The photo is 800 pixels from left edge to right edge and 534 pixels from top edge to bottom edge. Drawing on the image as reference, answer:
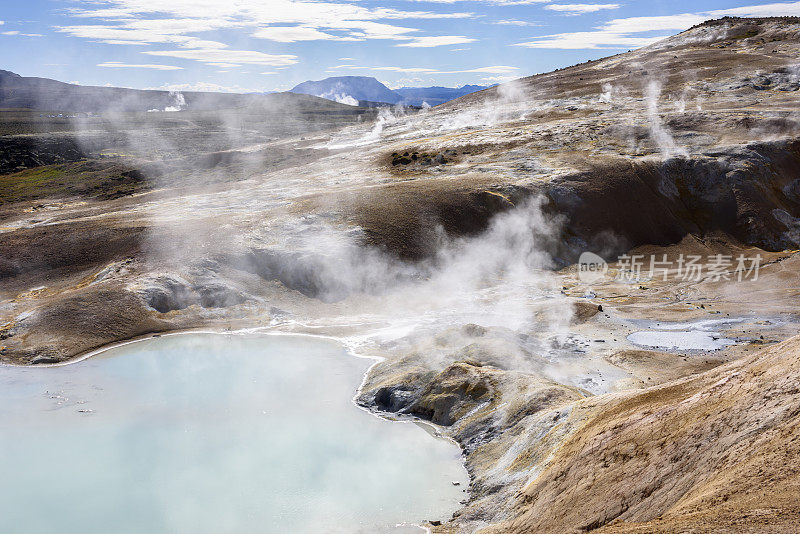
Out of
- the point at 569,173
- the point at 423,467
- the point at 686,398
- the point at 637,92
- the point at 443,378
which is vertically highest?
the point at 637,92

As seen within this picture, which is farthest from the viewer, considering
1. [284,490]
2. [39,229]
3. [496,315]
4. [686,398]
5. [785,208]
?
[785,208]

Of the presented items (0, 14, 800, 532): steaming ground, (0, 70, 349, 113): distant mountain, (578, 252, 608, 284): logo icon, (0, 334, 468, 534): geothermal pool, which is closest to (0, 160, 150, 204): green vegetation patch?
(0, 14, 800, 532): steaming ground

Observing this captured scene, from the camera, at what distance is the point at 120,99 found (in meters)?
177

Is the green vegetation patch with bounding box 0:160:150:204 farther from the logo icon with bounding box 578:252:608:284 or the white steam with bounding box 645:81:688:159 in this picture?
the white steam with bounding box 645:81:688:159

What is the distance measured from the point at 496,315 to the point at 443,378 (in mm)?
9307

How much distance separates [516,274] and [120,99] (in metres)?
174

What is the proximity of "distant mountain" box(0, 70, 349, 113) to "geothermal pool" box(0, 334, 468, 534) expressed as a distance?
128862 millimetres

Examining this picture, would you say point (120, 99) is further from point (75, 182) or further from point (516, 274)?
point (516, 274)

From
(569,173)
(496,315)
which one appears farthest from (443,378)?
Result: (569,173)

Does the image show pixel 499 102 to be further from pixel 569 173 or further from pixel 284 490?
pixel 284 490

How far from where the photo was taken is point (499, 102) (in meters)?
77.9

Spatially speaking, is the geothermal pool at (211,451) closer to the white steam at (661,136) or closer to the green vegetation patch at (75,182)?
the white steam at (661,136)

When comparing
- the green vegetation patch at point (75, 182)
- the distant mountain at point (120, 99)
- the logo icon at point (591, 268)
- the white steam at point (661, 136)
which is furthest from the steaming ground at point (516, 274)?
the distant mountain at point (120, 99)

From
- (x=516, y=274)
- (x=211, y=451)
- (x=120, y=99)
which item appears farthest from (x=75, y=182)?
(x=120, y=99)
